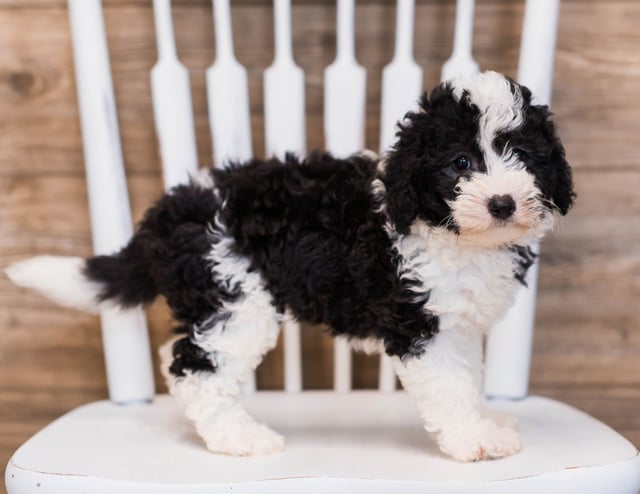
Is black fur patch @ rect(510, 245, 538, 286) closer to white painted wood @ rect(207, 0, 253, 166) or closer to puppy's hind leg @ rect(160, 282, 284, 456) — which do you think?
puppy's hind leg @ rect(160, 282, 284, 456)

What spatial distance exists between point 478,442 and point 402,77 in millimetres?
616

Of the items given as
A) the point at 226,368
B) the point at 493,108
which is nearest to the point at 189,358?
the point at 226,368

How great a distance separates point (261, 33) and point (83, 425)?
78 cm

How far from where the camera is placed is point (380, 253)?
3.04ft

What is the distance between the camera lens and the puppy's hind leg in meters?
0.96

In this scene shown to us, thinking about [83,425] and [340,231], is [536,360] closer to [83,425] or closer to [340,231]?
[340,231]

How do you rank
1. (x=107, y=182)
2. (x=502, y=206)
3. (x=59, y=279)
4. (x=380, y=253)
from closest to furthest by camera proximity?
(x=502, y=206), (x=380, y=253), (x=59, y=279), (x=107, y=182)

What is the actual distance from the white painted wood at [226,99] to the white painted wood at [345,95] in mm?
148

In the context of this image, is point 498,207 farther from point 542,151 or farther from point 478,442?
point 478,442

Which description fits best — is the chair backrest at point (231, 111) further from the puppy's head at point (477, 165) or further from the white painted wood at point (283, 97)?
the puppy's head at point (477, 165)

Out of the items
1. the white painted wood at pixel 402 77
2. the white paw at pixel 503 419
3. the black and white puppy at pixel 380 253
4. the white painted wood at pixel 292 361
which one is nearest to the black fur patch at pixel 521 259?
the black and white puppy at pixel 380 253

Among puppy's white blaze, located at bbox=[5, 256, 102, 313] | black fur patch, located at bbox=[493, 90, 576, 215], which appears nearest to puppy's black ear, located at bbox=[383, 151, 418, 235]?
black fur patch, located at bbox=[493, 90, 576, 215]

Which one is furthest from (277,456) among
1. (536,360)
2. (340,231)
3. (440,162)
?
(536,360)

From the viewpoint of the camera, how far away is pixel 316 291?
0.95m
